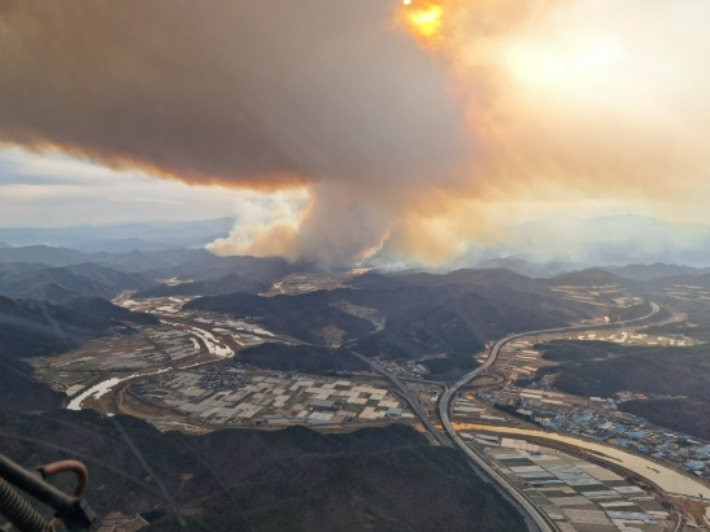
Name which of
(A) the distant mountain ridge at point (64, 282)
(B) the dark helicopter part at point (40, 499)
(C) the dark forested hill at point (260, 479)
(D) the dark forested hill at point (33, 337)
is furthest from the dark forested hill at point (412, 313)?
(B) the dark helicopter part at point (40, 499)

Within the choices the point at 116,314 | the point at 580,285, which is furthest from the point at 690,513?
the point at 580,285

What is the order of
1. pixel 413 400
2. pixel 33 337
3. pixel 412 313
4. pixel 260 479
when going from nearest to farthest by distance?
pixel 260 479
pixel 413 400
pixel 33 337
pixel 412 313

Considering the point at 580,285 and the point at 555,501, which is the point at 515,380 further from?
the point at 580,285

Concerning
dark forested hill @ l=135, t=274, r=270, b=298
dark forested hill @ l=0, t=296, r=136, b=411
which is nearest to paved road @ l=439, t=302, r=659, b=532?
dark forested hill @ l=0, t=296, r=136, b=411

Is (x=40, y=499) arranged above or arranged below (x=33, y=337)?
above

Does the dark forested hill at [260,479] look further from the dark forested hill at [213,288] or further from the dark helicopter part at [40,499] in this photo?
the dark forested hill at [213,288]

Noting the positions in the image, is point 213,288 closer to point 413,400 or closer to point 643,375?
point 413,400

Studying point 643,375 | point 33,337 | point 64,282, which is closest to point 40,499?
point 643,375
